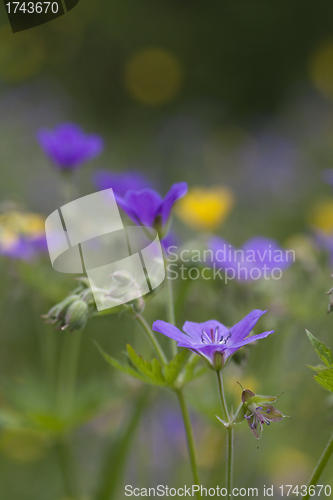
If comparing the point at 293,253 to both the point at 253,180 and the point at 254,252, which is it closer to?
the point at 254,252

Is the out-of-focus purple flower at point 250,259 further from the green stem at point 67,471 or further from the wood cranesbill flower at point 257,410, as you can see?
the green stem at point 67,471

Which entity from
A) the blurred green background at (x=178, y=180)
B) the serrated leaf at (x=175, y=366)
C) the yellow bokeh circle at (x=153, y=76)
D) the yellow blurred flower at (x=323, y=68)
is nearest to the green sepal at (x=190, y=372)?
the serrated leaf at (x=175, y=366)

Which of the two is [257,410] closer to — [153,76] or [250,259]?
[250,259]

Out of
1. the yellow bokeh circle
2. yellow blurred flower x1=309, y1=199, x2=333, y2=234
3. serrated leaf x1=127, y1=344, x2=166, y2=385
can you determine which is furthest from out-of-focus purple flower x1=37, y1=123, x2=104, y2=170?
the yellow bokeh circle

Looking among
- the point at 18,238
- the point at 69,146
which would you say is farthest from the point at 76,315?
the point at 69,146

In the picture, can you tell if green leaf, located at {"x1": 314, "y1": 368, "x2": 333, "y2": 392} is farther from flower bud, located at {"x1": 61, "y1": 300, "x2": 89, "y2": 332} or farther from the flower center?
flower bud, located at {"x1": 61, "y1": 300, "x2": 89, "y2": 332}

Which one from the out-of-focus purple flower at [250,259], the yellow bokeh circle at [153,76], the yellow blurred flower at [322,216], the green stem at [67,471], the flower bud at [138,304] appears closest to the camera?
the flower bud at [138,304]

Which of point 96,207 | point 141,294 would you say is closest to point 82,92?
point 96,207

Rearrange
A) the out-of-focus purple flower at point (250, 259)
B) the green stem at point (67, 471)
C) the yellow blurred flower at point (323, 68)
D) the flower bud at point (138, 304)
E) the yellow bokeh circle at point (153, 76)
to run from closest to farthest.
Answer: the flower bud at point (138, 304) → the out-of-focus purple flower at point (250, 259) → the green stem at point (67, 471) → the yellow bokeh circle at point (153, 76) → the yellow blurred flower at point (323, 68)
